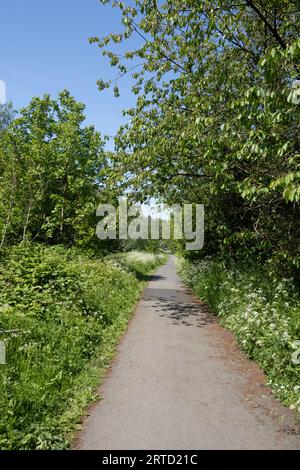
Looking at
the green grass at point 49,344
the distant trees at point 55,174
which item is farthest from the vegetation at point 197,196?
the distant trees at point 55,174

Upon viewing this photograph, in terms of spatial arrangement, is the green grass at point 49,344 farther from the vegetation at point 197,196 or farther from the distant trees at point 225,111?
the distant trees at point 225,111

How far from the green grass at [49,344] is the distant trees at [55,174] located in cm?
801

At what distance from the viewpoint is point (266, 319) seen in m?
7.57

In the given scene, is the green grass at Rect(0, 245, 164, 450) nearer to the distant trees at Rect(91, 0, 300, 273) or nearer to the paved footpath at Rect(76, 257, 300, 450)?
the paved footpath at Rect(76, 257, 300, 450)

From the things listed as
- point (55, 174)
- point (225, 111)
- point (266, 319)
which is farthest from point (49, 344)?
point (55, 174)

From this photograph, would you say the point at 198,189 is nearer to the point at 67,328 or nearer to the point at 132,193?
the point at 132,193

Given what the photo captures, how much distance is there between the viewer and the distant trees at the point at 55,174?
18.3m

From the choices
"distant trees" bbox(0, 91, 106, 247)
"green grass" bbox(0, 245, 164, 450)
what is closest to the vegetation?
"green grass" bbox(0, 245, 164, 450)

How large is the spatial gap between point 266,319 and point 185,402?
3.15 meters

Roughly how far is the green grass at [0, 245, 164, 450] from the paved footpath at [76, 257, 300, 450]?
13.6 inches

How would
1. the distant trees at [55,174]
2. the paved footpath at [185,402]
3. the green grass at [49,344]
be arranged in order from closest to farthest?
1. the paved footpath at [185,402]
2. the green grass at [49,344]
3. the distant trees at [55,174]

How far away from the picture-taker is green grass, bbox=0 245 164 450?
14.6 feet

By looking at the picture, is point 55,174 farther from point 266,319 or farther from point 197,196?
point 266,319
